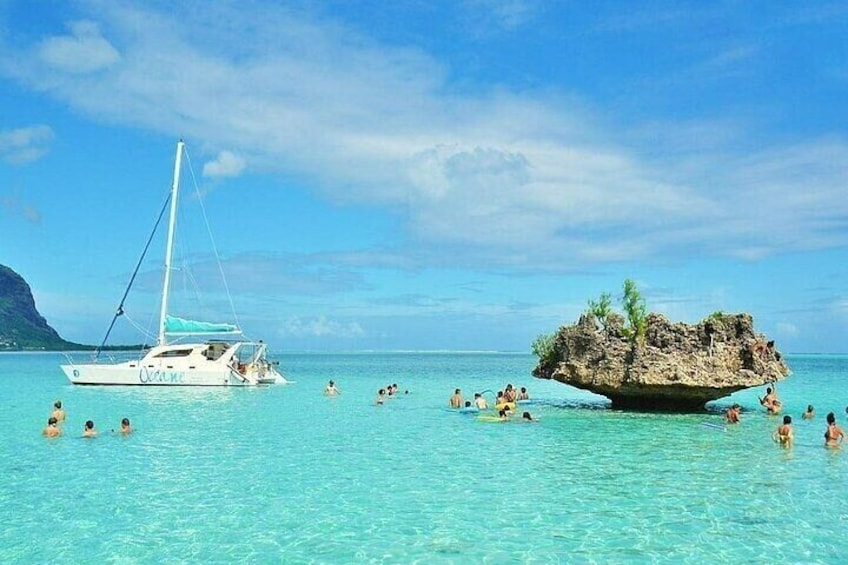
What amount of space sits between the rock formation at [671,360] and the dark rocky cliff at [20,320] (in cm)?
18237

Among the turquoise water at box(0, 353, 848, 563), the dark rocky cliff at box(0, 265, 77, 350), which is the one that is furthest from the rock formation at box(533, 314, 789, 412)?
the dark rocky cliff at box(0, 265, 77, 350)

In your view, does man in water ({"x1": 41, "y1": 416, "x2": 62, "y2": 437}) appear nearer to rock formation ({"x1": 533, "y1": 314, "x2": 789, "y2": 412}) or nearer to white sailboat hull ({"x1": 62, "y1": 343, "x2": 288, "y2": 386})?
rock formation ({"x1": 533, "y1": 314, "x2": 789, "y2": 412})

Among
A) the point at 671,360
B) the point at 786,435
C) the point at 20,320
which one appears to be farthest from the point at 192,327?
the point at 20,320

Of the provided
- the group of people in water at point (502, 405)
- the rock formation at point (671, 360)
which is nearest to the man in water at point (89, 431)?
the group of people in water at point (502, 405)

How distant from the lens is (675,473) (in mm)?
16672

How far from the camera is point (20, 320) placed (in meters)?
188

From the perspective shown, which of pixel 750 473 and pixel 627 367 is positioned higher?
pixel 627 367

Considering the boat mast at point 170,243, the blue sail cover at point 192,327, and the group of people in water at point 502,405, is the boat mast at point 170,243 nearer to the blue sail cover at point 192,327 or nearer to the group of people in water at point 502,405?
the blue sail cover at point 192,327

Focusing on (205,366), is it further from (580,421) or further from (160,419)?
(580,421)

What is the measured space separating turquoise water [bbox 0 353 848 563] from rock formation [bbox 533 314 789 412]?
5.52ft

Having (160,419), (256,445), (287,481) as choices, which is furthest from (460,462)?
(160,419)

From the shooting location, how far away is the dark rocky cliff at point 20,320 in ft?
594

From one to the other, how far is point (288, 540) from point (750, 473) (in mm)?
11015

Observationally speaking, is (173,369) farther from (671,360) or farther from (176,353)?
(671,360)
